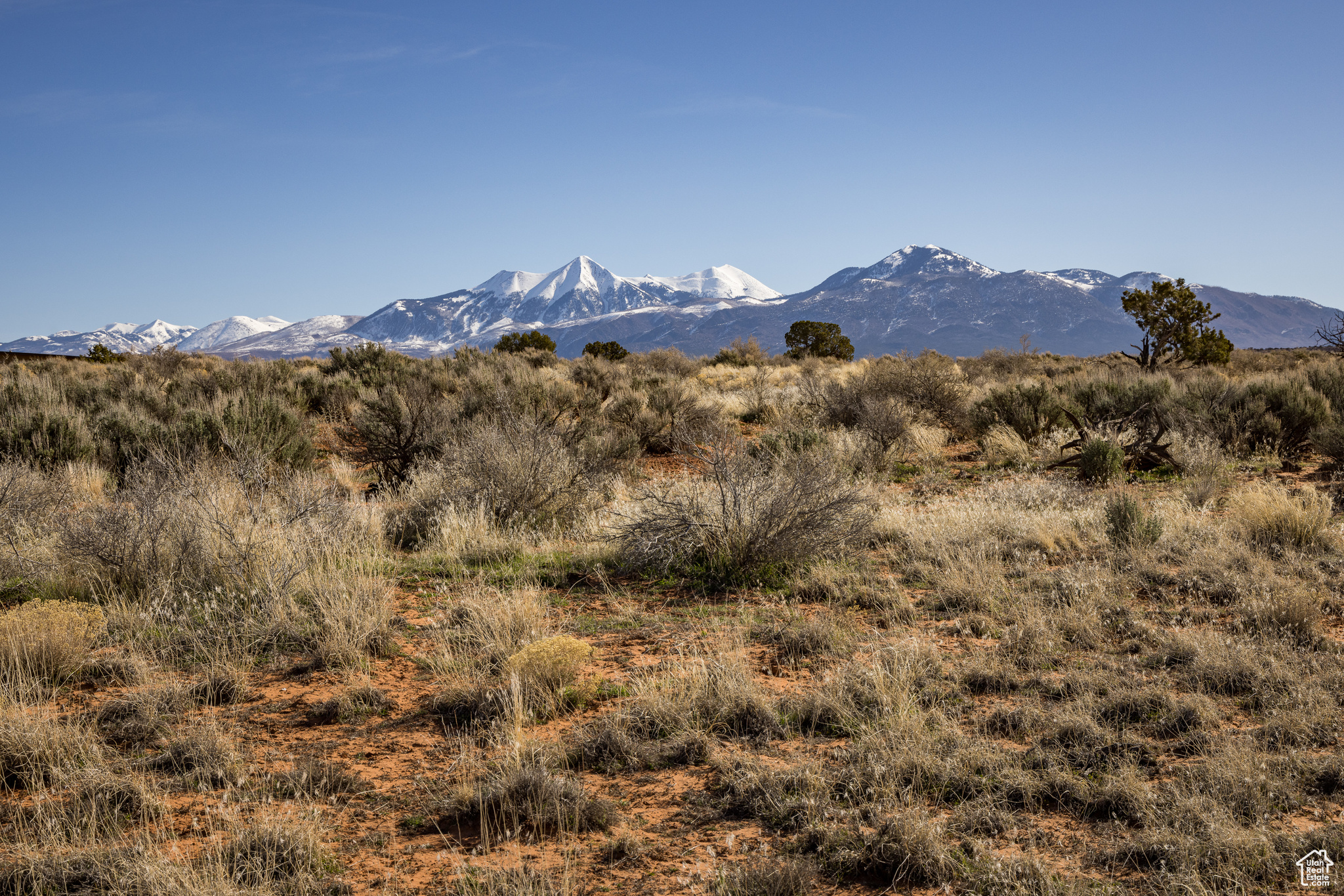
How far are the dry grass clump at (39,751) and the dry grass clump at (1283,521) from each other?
29.7 ft

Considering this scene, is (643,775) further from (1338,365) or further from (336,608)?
(1338,365)

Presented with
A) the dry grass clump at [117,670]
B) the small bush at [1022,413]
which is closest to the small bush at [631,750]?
the dry grass clump at [117,670]

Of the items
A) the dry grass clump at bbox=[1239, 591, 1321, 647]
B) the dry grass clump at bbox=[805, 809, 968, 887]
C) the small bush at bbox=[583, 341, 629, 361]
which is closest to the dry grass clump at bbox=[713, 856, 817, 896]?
the dry grass clump at bbox=[805, 809, 968, 887]

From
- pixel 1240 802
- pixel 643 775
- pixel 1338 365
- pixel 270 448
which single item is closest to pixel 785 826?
pixel 643 775

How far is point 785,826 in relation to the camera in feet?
10.7

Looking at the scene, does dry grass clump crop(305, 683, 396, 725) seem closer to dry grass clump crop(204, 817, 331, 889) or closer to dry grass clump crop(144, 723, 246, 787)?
dry grass clump crop(144, 723, 246, 787)

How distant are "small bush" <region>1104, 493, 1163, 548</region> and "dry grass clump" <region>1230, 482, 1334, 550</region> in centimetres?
79

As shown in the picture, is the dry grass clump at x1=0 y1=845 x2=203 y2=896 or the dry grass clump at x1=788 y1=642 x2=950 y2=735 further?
the dry grass clump at x1=788 y1=642 x2=950 y2=735

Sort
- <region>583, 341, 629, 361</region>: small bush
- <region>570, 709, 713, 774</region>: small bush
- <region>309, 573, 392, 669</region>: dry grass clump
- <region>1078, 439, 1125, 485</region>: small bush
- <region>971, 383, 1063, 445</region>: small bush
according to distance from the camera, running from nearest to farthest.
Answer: <region>570, 709, 713, 774</region>: small bush, <region>309, 573, 392, 669</region>: dry grass clump, <region>1078, 439, 1125, 485</region>: small bush, <region>971, 383, 1063, 445</region>: small bush, <region>583, 341, 629, 361</region>: small bush

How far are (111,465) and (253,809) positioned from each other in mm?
9870

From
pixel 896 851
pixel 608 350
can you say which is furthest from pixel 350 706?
pixel 608 350

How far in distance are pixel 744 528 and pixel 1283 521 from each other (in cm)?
531

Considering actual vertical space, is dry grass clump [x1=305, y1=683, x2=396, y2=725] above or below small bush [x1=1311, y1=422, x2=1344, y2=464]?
below

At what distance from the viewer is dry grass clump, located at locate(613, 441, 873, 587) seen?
23.0 feet
